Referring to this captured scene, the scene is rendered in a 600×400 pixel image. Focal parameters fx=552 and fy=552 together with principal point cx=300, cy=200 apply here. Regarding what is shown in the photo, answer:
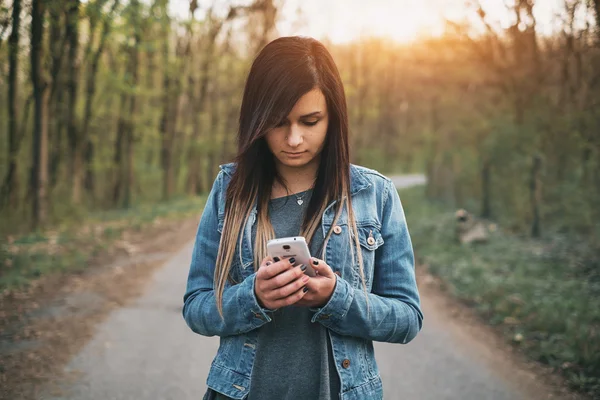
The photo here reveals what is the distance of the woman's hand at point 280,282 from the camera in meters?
1.55

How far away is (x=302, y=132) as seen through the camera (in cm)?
181

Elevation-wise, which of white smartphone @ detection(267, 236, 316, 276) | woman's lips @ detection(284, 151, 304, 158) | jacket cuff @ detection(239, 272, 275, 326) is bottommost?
jacket cuff @ detection(239, 272, 275, 326)

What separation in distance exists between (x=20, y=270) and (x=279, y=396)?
282 inches

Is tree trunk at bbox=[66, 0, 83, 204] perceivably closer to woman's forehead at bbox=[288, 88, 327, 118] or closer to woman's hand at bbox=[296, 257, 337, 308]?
woman's forehead at bbox=[288, 88, 327, 118]

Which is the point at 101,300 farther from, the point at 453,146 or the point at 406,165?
the point at 406,165

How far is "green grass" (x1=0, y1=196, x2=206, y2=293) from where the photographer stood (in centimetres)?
783

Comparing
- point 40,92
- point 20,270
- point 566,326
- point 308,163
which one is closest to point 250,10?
point 40,92

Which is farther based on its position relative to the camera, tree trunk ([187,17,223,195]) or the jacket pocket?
tree trunk ([187,17,223,195])

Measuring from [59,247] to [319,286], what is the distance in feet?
30.0

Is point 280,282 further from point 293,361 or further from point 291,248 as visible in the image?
point 293,361

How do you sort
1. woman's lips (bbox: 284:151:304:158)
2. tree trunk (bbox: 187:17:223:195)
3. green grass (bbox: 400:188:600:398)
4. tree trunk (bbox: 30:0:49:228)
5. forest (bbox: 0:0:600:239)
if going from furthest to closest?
tree trunk (bbox: 187:17:223:195) < tree trunk (bbox: 30:0:49:228) < forest (bbox: 0:0:600:239) < green grass (bbox: 400:188:600:398) < woman's lips (bbox: 284:151:304:158)

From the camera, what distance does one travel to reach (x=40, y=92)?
12.0 metres

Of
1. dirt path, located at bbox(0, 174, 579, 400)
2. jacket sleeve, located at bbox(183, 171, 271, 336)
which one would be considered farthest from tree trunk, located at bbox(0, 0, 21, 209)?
jacket sleeve, located at bbox(183, 171, 271, 336)

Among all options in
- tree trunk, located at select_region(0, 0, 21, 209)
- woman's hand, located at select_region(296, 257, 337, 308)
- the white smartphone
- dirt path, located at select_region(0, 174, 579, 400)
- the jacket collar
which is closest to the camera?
the white smartphone
